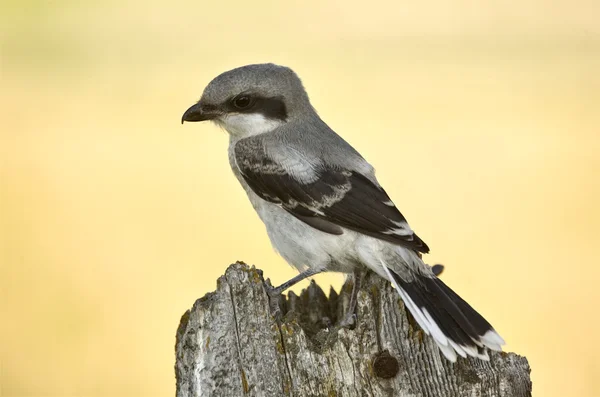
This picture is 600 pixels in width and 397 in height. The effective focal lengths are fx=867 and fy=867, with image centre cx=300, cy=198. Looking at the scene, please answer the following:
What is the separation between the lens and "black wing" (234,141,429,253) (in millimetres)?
4645

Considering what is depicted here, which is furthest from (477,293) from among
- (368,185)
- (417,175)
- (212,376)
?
(212,376)

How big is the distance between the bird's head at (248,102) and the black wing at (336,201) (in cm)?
35

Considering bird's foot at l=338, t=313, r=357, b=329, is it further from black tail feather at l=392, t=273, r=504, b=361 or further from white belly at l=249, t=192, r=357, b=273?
white belly at l=249, t=192, r=357, b=273

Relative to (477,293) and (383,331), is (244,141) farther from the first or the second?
(477,293)

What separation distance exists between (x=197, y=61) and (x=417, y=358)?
28.7 feet

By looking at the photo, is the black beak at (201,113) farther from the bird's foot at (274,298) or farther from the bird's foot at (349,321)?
the bird's foot at (349,321)

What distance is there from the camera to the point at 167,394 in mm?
7570

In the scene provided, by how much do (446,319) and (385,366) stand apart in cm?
47

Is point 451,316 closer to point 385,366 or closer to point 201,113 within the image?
point 385,366

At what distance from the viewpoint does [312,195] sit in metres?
4.92

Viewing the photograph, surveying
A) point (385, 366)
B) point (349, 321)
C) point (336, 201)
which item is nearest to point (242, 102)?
point (336, 201)

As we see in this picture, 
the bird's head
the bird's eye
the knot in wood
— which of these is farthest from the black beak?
the knot in wood

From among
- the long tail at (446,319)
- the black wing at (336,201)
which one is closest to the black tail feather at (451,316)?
the long tail at (446,319)

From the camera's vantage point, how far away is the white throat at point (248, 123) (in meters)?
5.46
